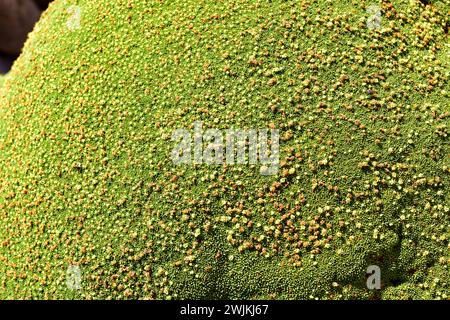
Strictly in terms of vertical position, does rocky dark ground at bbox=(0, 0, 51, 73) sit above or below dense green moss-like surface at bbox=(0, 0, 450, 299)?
above

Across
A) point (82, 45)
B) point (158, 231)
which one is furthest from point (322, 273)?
point (82, 45)

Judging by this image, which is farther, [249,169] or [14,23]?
[14,23]

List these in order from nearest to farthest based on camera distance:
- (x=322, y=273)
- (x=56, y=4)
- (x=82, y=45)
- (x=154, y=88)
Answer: (x=322, y=273) < (x=154, y=88) < (x=82, y=45) < (x=56, y=4)

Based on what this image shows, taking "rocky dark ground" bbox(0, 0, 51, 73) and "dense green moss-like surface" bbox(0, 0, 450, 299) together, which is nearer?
"dense green moss-like surface" bbox(0, 0, 450, 299)

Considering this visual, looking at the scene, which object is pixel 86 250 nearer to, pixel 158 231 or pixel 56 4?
pixel 158 231

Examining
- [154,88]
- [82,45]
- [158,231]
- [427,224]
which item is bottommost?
[427,224]

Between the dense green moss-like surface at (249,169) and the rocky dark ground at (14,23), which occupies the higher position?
the rocky dark ground at (14,23)

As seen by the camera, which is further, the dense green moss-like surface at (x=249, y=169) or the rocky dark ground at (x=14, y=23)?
the rocky dark ground at (x=14, y=23)

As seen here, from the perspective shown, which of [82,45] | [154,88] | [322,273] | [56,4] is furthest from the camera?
[56,4]
